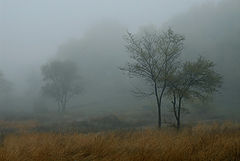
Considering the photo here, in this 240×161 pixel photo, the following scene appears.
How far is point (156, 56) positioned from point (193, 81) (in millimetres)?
3871

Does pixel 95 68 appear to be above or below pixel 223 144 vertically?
above

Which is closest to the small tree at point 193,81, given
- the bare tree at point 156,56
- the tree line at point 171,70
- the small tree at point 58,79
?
the tree line at point 171,70

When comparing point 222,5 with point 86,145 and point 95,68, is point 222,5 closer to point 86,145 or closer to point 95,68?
point 95,68

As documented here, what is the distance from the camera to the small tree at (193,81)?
17266 millimetres

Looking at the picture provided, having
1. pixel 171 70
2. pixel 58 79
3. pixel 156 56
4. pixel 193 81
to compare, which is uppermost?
pixel 58 79

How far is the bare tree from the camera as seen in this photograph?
1883 cm

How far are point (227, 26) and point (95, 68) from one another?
5938 centimetres

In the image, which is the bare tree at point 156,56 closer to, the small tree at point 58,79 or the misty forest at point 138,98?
the misty forest at point 138,98

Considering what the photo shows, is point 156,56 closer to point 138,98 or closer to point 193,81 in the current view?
point 193,81

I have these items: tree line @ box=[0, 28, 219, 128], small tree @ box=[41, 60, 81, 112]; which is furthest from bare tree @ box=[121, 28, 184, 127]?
small tree @ box=[41, 60, 81, 112]

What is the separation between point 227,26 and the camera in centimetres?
9562

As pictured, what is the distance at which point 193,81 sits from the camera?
17859 mm

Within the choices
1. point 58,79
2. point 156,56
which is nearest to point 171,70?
point 156,56

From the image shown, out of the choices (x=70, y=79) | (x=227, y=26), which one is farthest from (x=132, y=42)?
(x=227, y=26)
